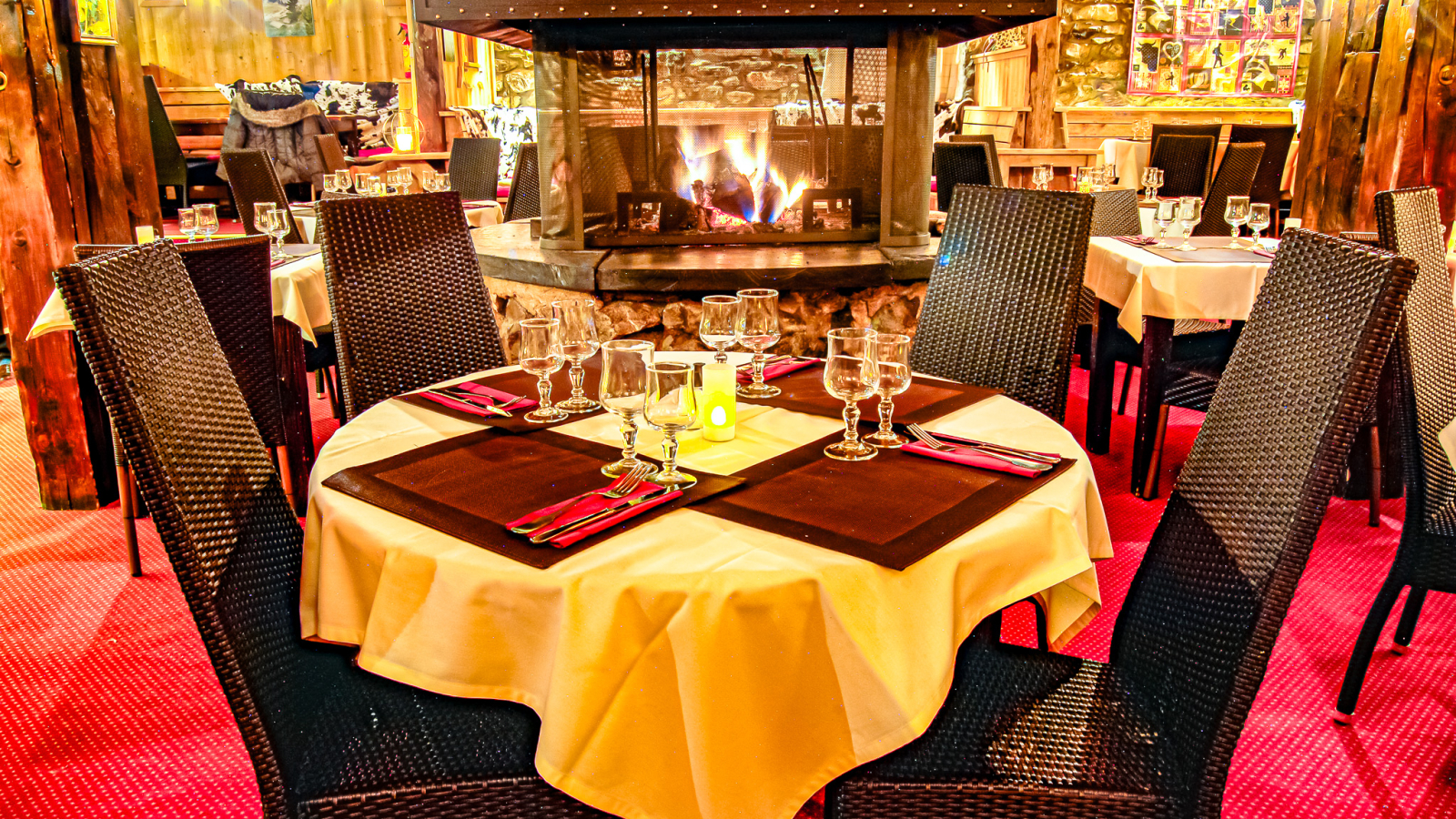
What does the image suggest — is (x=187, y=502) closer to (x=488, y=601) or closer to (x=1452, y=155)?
(x=488, y=601)

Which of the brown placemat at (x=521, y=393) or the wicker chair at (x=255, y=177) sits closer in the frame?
the brown placemat at (x=521, y=393)

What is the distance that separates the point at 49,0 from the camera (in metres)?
3.19

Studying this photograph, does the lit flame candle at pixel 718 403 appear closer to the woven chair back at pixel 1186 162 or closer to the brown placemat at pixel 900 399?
the brown placemat at pixel 900 399

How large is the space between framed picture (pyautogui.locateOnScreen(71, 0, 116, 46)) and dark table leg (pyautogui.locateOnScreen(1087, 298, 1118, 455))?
138 inches

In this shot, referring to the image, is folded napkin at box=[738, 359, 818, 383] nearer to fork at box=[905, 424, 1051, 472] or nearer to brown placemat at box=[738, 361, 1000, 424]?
brown placemat at box=[738, 361, 1000, 424]

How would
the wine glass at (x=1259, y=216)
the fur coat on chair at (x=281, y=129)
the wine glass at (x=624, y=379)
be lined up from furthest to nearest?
the fur coat on chair at (x=281, y=129)
the wine glass at (x=1259, y=216)
the wine glass at (x=624, y=379)

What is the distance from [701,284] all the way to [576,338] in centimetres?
163

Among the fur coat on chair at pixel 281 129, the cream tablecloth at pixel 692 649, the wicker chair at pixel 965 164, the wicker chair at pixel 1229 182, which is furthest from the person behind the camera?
the fur coat on chair at pixel 281 129

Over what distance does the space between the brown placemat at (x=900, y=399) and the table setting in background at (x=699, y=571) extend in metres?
0.14

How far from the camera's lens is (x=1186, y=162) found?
235 inches

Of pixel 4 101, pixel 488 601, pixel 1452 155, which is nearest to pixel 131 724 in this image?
pixel 488 601

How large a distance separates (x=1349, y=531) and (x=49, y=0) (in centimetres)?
432

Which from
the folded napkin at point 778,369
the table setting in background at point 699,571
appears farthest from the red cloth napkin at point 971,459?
the folded napkin at point 778,369

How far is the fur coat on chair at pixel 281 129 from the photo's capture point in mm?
9352
